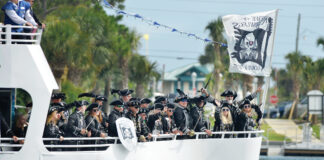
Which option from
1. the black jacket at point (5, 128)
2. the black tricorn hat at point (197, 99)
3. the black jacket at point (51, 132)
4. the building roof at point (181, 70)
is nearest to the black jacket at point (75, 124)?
the black jacket at point (51, 132)

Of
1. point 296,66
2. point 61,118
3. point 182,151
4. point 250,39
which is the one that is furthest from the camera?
point 296,66

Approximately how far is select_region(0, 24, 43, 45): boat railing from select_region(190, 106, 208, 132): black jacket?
4.30 metres

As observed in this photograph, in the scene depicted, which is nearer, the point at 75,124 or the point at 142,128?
the point at 75,124

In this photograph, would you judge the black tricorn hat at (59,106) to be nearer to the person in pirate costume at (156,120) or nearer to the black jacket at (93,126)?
the black jacket at (93,126)

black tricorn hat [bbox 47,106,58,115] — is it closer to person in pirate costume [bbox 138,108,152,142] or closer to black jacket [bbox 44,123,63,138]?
black jacket [bbox 44,123,63,138]

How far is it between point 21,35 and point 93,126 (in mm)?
2245

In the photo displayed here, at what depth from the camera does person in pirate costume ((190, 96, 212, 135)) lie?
16.6m

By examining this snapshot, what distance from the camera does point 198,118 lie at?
55.0 ft

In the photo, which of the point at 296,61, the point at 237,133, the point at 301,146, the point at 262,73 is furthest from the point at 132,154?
the point at 296,61

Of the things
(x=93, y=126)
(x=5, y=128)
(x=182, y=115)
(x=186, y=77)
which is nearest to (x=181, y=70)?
(x=186, y=77)

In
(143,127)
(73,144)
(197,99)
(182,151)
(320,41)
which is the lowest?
(182,151)

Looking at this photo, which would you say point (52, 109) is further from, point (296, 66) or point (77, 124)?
point (296, 66)

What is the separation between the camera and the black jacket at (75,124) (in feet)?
45.6

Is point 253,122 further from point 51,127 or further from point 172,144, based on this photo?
point 51,127
